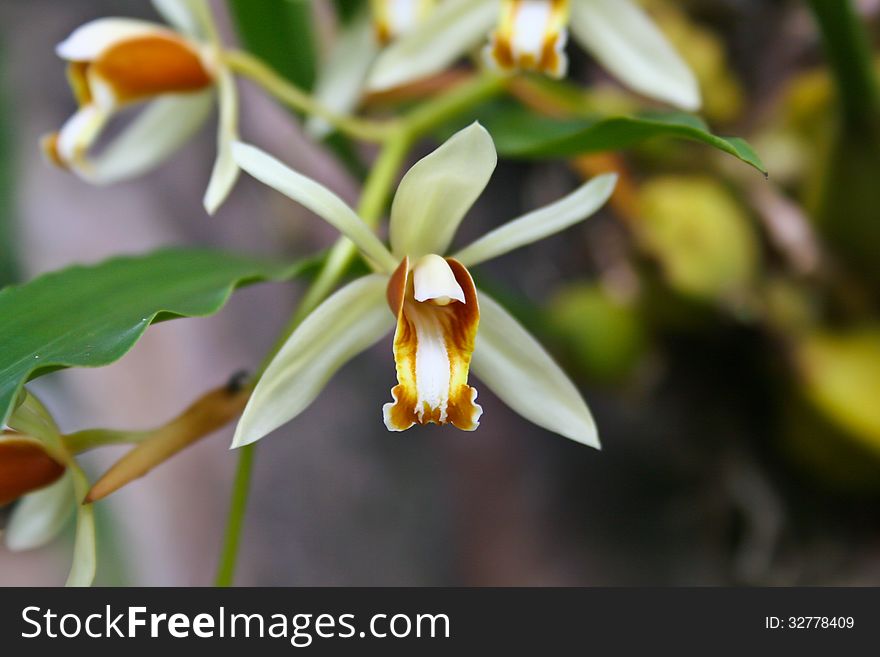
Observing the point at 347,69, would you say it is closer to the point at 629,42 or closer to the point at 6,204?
the point at 629,42

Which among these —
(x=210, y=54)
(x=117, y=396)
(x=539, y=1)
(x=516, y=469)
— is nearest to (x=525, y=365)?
(x=539, y=1)

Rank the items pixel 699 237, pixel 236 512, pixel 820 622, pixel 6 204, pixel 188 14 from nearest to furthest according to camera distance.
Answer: pixel 236 512, pixel 820 622, pixel 188 14, pixel 699 237, pixel 6 204

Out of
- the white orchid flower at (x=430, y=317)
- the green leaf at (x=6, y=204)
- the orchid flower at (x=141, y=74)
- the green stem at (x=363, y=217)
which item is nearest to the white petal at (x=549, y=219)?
the white orchid flower at (x=430, y=317)

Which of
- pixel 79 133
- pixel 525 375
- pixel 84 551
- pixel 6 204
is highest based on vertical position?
pixel 6 204

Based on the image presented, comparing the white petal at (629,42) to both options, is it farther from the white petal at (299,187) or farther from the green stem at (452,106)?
the white petal at (299,187)

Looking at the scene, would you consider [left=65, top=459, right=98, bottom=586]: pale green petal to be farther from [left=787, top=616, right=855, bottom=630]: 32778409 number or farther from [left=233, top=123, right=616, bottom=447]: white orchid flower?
[left=787, top=616, right=855, bottom=630]: 32778409 number

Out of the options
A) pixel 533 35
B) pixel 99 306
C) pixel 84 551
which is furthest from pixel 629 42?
pixel 84 551
